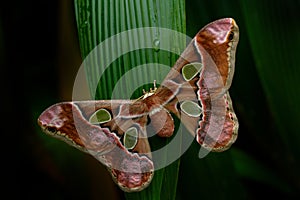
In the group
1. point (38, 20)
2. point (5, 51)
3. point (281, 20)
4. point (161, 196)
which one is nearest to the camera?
point (161, 196)

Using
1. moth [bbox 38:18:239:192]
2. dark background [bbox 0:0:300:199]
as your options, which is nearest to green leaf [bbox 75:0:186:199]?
moth [bbox 38:18:239:192]

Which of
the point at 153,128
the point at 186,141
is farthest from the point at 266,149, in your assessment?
the point at 153,128

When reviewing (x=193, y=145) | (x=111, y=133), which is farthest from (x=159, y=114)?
(x=193, y=145)

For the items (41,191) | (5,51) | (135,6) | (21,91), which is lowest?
(41,191)

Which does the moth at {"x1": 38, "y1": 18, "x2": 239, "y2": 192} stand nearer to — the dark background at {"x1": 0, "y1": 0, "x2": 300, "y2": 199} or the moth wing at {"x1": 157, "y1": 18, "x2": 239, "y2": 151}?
the moth wing at {"x1": 157, "y1": 18, "x2": 239, "y2": 151}

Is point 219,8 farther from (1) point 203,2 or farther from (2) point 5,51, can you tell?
(2) point 5,51
